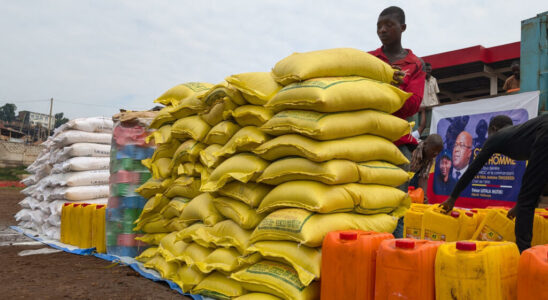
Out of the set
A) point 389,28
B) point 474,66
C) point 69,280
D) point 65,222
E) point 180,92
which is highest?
point 474,66

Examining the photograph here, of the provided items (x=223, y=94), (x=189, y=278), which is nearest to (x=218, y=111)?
(x=223, y=94)

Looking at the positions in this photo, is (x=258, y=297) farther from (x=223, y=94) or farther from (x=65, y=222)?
(x=65, y=222)

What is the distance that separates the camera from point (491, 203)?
20.3 ft

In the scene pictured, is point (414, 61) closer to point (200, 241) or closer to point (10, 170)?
point (200, 241)

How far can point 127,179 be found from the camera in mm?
4441

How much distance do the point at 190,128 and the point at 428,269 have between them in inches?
96.0

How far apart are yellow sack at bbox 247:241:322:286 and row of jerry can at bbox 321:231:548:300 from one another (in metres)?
0.08

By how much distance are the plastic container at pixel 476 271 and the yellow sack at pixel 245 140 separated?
4.95ft

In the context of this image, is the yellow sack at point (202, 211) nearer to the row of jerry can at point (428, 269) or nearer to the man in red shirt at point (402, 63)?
the row of jerry can at point (428, 269)

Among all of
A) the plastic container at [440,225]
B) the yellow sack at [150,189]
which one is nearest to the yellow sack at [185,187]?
the yellow sack at [150,189]

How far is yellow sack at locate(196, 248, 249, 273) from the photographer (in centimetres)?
282

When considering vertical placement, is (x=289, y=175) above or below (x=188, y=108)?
below

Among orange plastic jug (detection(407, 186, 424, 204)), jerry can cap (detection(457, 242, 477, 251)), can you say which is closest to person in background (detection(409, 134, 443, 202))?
orange plastic jug (detection(407, 186, 424, 204))

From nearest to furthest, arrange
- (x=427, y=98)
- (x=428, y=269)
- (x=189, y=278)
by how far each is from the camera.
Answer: (x=428, y=269), (x=189, y=278), (x=427, y=98)
